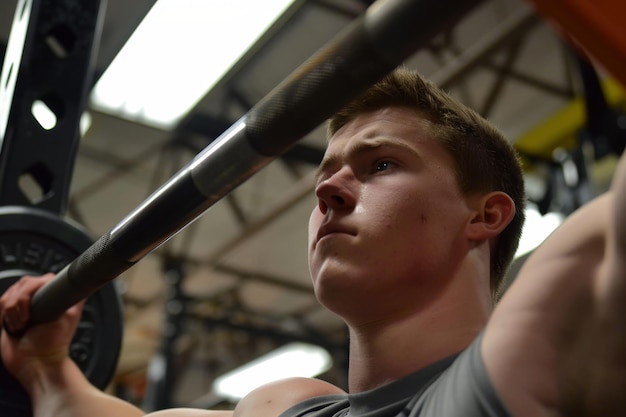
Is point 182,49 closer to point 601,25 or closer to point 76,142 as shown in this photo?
point 76,142

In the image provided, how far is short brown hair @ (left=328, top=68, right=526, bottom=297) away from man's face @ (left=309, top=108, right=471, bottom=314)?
0.03 metres

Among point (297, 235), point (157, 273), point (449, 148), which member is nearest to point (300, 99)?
point (449, 148)

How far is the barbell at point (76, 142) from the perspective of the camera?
78 centimetres

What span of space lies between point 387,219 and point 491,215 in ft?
0.68

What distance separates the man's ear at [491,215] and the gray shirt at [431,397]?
0.23m

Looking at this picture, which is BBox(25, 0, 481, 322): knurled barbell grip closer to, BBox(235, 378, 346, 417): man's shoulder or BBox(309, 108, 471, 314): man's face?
BBox(309, 108, 471, 314): man's face

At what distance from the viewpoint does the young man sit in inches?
31.6

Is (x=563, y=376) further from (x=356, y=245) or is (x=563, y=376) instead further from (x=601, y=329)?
(x=356, y=245)

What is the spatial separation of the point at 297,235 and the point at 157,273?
1908 mm

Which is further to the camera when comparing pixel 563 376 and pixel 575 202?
pixel 575 202

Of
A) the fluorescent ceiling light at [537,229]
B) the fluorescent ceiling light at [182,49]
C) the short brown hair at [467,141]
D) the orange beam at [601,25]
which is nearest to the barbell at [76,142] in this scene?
the orange beam at [601,25]

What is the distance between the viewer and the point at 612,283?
0.76m

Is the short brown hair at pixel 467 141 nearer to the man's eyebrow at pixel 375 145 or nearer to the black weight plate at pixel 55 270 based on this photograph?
the man's eyebrow at pixel 375 145

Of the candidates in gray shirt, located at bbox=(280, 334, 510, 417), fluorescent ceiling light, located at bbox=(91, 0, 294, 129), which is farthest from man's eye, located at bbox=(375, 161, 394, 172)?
fluorescent ceiling light, located at bbox=(91, 0, 294, 129)
